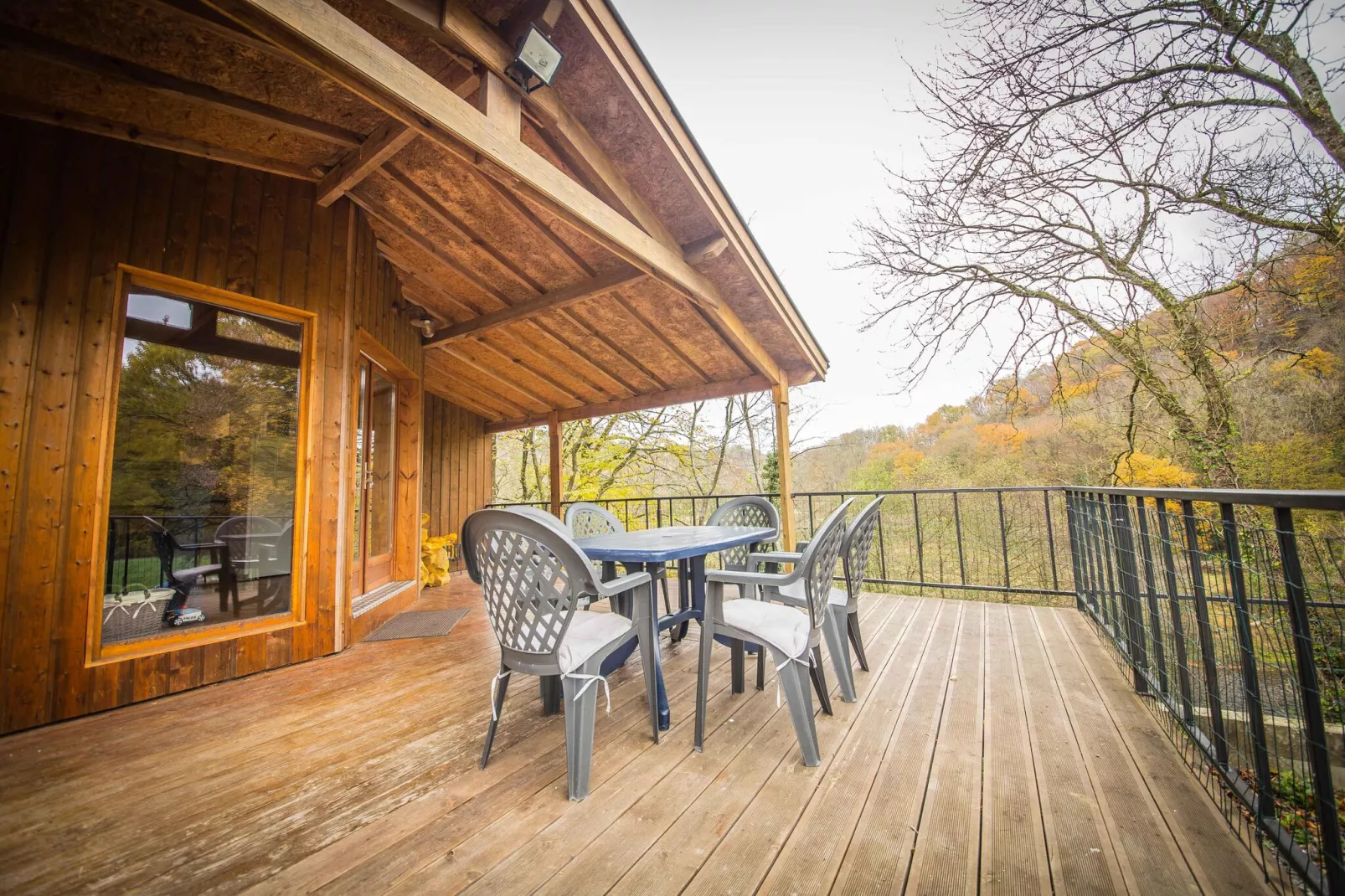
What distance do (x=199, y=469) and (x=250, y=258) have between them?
1238mm

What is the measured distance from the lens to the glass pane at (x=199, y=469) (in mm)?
2375

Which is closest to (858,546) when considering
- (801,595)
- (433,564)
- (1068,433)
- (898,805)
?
(801,595)

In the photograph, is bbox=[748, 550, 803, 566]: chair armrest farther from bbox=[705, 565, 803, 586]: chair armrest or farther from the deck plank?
the deck plank

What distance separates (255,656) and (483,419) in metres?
5.24

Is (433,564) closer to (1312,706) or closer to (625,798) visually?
(625,798)

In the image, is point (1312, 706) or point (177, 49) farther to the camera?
point (177, 49)

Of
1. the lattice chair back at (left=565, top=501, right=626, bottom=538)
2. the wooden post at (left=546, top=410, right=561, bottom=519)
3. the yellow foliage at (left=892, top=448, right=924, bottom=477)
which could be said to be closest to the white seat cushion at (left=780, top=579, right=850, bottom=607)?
the lattice chair back at (left=565, top=501, right=626, bottom=538)

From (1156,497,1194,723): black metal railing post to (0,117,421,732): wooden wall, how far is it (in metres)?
4.16

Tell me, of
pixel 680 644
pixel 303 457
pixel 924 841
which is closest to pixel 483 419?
pixel 303 457

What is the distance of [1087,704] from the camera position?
2039mm

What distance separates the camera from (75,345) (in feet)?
7.20

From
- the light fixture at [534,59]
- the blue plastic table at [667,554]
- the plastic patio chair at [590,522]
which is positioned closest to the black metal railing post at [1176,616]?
the blue plastic table at [667,554]

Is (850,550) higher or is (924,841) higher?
(850,550)

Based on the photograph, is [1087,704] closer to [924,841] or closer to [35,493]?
[924,841]
